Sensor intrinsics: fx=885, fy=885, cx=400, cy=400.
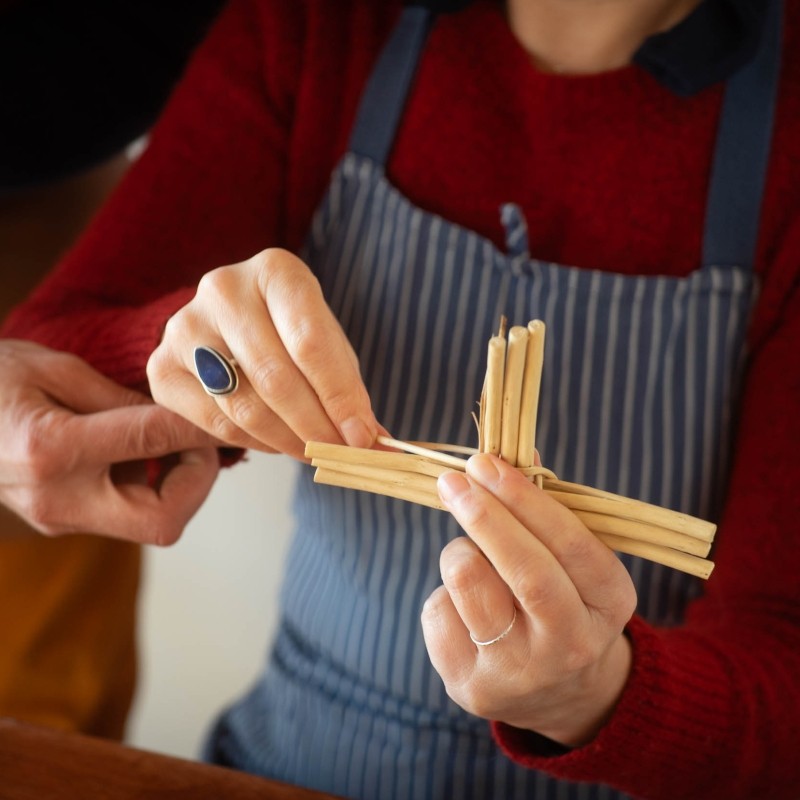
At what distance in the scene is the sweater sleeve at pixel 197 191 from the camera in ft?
2.71

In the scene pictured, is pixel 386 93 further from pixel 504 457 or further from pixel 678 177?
pixel 504 457

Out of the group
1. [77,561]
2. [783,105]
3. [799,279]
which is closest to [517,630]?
[799,279]

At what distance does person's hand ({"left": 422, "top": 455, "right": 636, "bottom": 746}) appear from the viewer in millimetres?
492

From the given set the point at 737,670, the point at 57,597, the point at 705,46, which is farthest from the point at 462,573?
the point at 57,597

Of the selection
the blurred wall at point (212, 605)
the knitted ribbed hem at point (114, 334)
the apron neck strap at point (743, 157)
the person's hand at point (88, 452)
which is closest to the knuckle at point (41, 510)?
the person's hand at point (88, 452)

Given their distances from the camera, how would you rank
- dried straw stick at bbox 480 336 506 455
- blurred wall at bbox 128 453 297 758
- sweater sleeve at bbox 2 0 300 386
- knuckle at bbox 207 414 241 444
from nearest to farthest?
dried straw stick at bbox 480 336 506 455
knuckle at bbox 207 414 241 444
sweater sleeve at bbox 2 0 300 386
blurred wall at bbox 128 453 297 758

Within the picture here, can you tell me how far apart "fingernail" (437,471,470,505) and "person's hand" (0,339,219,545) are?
0.26 m

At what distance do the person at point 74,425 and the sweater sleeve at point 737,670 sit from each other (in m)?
0.34

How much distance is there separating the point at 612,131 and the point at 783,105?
A: 141mm

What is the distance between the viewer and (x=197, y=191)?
0.85 meters

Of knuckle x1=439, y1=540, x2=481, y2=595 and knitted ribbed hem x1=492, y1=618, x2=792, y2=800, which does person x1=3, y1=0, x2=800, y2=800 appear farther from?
knuckle x1=439, y1=540, x2=481, y2=595

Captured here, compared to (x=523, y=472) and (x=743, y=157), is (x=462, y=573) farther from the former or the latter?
(x=743, y=157)

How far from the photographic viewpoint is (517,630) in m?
0.53

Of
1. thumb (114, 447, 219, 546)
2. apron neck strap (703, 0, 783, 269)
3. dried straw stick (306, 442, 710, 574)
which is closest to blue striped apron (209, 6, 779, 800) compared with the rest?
apron neck strap (703, 0, 783, 269)
